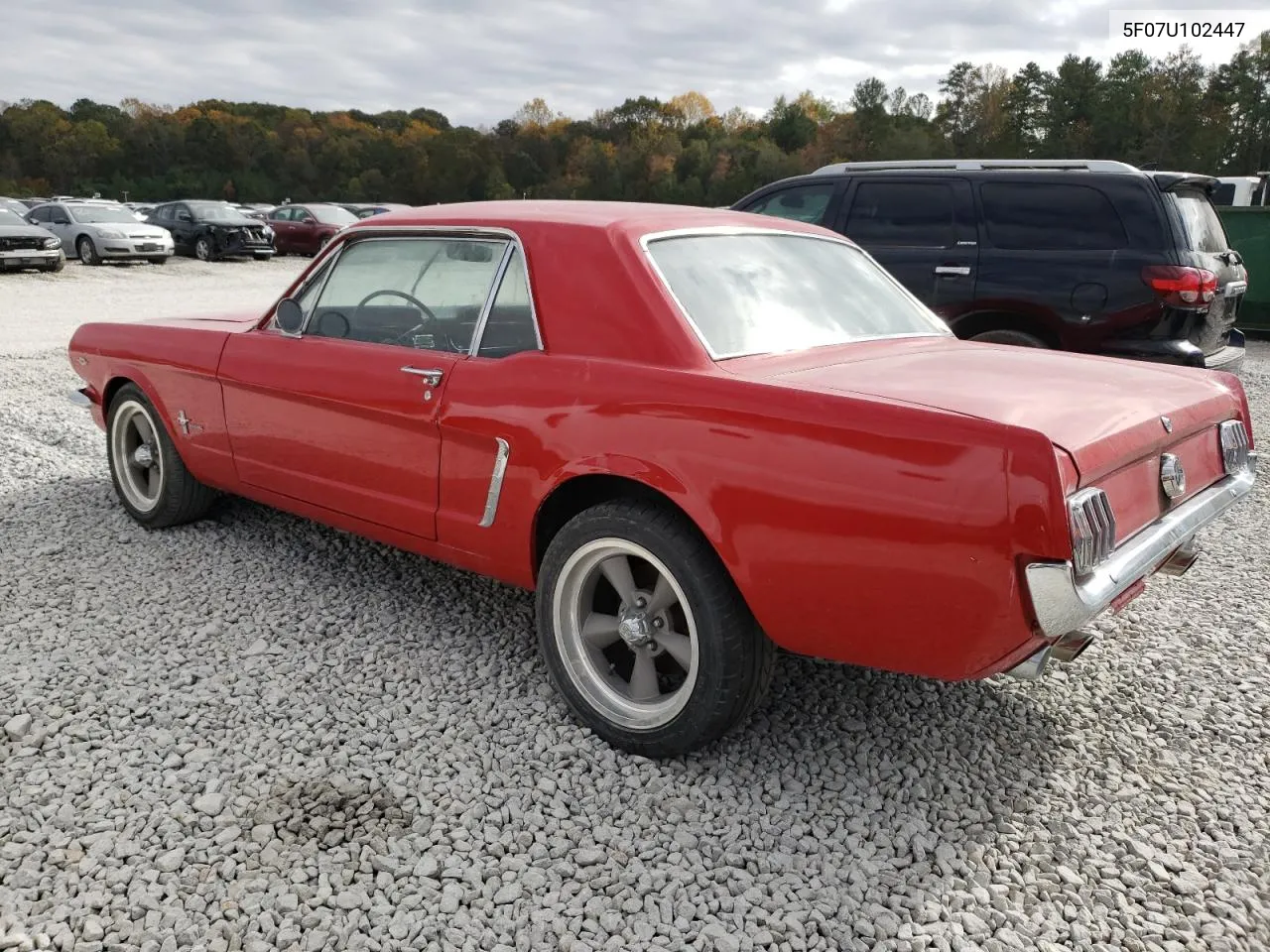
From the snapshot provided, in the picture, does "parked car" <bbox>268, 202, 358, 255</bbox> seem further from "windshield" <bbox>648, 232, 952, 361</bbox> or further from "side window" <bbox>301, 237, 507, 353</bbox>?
"windshield" <bbox>648, 232, 952, 361</bbox>

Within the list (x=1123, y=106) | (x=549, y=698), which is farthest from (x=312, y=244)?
(x=1123, y=106)

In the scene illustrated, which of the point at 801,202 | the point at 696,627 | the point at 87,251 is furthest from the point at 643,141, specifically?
the point at 696,627

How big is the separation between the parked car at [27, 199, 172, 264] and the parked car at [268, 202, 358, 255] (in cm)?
414

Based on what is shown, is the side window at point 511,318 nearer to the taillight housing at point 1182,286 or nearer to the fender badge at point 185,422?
the fender badge at point 185,422

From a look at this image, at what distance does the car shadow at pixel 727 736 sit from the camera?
249cm

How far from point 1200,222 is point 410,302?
566 cm

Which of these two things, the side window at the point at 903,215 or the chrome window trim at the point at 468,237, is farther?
the side window at the point at 903,215

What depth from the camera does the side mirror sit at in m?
3.76

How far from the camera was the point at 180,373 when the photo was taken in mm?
4215

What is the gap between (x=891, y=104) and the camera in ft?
228

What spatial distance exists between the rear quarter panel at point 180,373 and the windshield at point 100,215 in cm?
1939

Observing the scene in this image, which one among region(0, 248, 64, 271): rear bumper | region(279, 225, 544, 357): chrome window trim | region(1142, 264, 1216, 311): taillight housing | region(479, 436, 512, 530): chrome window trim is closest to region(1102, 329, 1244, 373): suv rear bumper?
region(1142, 264, 1216, 311): taillight housing

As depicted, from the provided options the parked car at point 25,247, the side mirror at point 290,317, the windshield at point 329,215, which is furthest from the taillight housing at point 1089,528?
the windshield at point 329,215

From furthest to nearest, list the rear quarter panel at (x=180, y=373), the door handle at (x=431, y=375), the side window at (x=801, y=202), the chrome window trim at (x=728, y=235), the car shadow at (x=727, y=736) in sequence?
the side window at (x=801, y=202) → the rear quarter panel at (x=180, y=373) → the door handle at (x=431, y=375) → the chrome window trim at (x=728, y=235) → the car shadow at (x=727, y=736)
